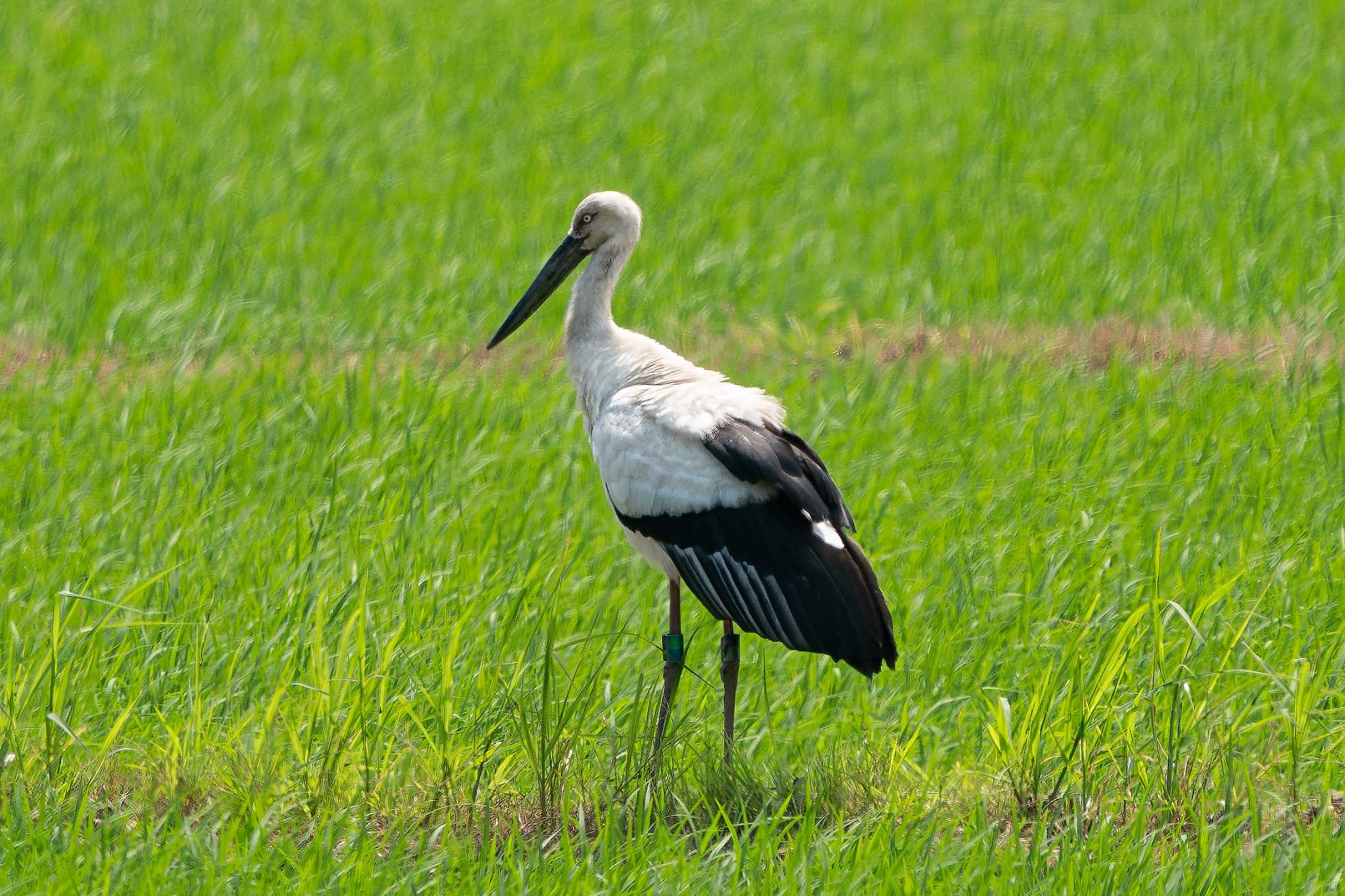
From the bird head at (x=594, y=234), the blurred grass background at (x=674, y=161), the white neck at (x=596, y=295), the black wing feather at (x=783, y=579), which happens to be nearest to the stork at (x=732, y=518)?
the black wing feather at (x=783, y=579)

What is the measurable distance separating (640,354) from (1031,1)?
11.7 metres

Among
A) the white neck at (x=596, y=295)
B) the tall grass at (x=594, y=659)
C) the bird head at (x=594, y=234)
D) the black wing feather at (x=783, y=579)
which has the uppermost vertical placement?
the bird head at (x=594, y=234)

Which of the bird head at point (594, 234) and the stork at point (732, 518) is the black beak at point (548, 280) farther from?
the stork at point (732, 518)

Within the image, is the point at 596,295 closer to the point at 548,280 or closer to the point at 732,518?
the point at 548,280

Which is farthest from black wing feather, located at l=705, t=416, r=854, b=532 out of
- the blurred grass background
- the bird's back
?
the blurred grass background

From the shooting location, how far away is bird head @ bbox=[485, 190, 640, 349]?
605 centimetres

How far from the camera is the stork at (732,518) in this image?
16.4 ft

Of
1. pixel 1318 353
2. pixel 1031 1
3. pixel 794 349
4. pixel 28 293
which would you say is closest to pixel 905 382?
pixel 794 349

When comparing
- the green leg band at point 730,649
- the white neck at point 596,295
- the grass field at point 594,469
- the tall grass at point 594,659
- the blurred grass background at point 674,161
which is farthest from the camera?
the blurred grass background at point 674,161

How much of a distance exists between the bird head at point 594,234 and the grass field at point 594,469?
90 cm

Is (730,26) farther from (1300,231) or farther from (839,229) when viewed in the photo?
(1300,231)

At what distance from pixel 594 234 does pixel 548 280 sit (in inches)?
10.3

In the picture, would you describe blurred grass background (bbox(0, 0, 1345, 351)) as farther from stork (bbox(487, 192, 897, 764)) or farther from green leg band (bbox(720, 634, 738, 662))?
green leg band (bbox(720, 634, 738, 662))

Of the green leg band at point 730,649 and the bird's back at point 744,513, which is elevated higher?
the bird's back at point 744,513
